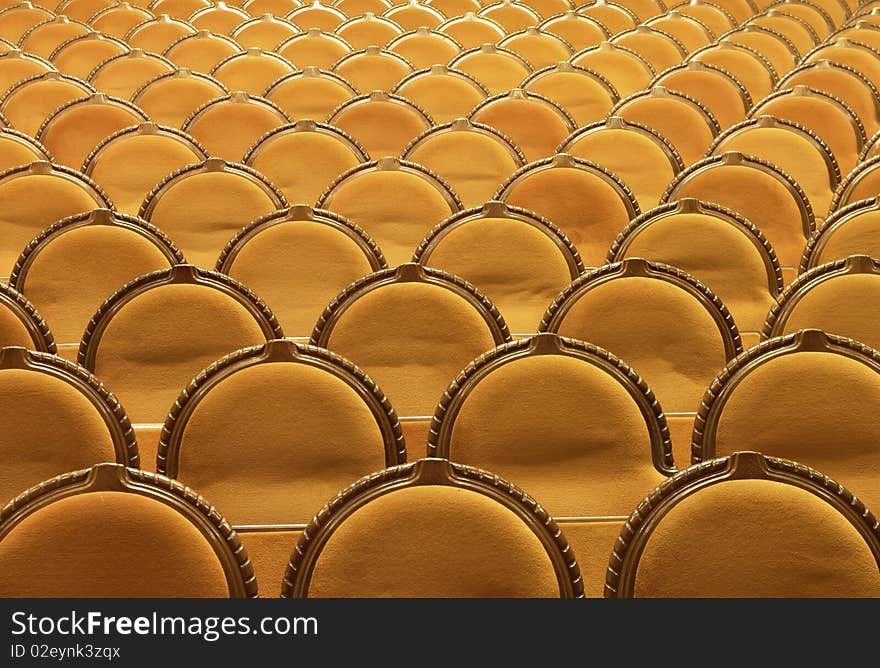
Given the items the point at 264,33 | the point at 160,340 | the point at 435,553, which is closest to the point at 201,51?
the point at 264,33

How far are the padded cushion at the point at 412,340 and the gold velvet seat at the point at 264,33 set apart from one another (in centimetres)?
167

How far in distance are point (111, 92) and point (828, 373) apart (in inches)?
74.2

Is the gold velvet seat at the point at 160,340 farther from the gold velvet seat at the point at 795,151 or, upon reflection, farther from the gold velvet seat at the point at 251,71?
the gold velvet seat at the point at 251,71

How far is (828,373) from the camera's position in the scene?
108 centimetres

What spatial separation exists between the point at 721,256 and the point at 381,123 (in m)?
0.86

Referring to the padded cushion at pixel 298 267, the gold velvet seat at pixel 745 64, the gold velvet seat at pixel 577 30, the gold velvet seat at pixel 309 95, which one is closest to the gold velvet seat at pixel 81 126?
the gold velvet seat at pixel 309 95

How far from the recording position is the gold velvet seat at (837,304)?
129cm

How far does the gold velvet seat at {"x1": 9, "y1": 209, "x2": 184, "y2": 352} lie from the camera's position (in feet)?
4.91

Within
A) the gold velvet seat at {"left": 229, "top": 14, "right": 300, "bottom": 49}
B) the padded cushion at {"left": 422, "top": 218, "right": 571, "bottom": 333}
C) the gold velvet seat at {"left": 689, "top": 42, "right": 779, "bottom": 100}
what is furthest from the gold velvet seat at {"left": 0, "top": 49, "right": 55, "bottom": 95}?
the gold velvet seat at {"left": 689, "top": 42, "right": 779, "bottom": 100}

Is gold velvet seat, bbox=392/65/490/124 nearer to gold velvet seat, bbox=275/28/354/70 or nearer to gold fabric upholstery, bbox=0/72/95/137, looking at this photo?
gold velvet seat, bbox=275/28/354/70

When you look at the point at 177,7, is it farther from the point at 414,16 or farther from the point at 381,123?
the point at 381,123

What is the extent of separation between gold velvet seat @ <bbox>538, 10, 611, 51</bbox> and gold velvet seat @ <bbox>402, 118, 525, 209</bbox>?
2.99ft

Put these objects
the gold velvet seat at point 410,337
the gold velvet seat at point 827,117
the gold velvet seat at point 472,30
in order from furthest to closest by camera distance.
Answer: the gold velvet seat at point 472,30
the gold velvet seat at point 827,117
the gold velvet seat at point 410,337
